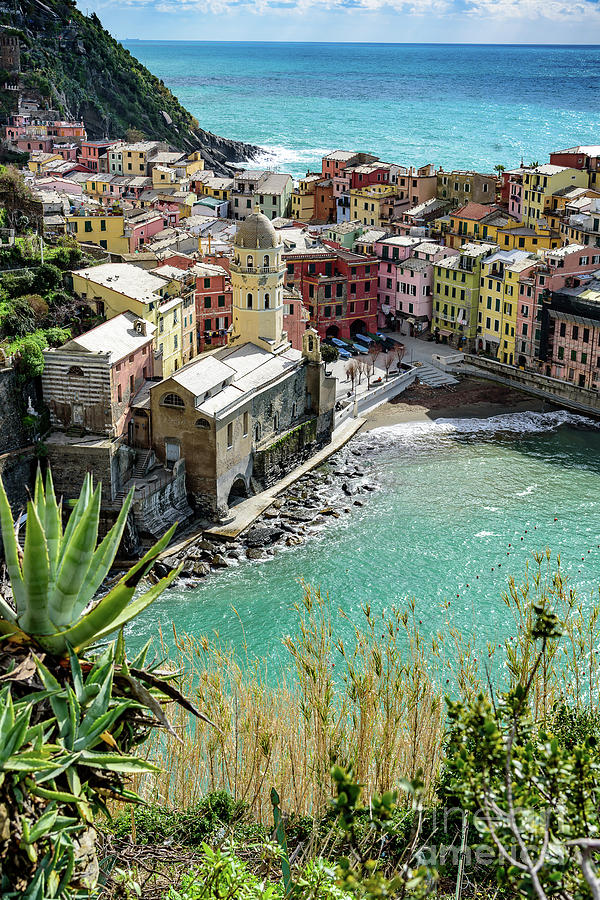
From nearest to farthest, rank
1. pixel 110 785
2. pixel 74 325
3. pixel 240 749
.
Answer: pixel 110 785 < pixel 240 749 < pixel 74 325

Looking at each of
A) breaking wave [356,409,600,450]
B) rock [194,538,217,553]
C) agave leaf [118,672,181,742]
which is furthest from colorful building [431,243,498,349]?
agave leaf [118,672,181,742]

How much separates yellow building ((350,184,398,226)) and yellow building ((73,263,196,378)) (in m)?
25.9

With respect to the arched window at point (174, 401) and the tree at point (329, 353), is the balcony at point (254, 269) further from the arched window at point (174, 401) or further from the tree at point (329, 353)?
the tree at point (329, 353)

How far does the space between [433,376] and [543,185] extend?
1576 centimetres

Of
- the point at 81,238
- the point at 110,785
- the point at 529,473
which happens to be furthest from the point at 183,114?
the point at 110,785

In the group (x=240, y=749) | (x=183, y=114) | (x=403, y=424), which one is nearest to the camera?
(x=240, y=749)

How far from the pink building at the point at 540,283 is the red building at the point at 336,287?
8.40 metres

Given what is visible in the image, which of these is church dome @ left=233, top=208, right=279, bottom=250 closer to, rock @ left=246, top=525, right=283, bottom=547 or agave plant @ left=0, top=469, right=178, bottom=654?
rock @ left=246, top=525, right=283, bottom=547

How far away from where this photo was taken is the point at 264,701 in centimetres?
1499

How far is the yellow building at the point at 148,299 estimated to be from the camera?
3844 cm

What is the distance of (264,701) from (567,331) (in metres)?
35.7

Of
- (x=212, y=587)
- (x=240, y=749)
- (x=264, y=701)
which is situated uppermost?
(x=264, y=701)

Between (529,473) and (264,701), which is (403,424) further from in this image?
(264,701)

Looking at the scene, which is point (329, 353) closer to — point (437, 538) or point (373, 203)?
point (437, 538)
